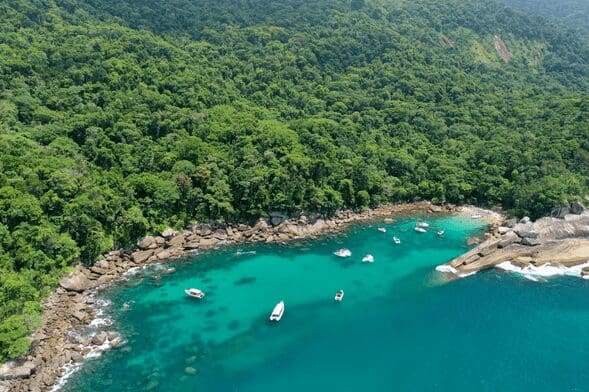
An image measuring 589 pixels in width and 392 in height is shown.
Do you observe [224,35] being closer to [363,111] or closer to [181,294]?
[363,111]

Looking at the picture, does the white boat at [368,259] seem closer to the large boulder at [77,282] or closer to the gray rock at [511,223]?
the gray rock at [511,223]

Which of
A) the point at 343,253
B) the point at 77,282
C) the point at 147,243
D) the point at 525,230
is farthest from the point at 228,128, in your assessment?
the point at 525,230

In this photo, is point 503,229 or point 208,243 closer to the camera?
point 208,243

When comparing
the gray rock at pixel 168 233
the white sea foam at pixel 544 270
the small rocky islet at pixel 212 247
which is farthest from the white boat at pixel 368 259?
the gray rock at pixel 168 233

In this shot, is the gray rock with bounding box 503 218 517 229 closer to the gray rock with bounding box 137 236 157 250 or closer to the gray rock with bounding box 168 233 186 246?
the gray rock with bounding box 168 233 186 246

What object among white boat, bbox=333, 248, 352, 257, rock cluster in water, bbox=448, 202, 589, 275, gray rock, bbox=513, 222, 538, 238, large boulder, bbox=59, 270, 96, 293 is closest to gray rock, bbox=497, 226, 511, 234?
rock cluster in water, bbox=448, 202, 589, 275

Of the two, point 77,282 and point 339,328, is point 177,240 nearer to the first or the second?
→ point 77,282
